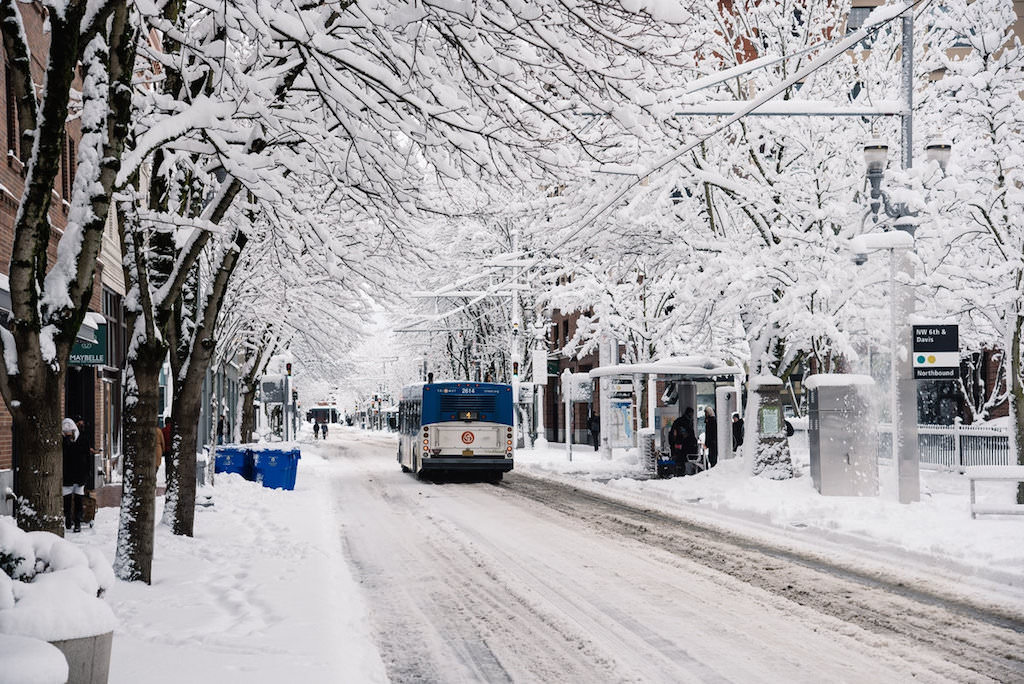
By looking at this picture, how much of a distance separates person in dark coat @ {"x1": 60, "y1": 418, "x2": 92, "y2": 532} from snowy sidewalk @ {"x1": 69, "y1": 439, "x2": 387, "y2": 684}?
0.40m

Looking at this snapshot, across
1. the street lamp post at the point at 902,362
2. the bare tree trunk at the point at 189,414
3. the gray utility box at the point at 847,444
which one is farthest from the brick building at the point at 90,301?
the gray utility box at the point at 847,444

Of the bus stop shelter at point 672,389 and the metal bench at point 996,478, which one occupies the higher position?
the bus stop shelter at point 672,389

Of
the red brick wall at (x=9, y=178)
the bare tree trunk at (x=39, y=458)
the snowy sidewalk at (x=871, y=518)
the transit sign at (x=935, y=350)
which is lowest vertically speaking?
the snowy sidewalk at (x=871, y=518)

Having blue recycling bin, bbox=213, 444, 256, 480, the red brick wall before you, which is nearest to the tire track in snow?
the red brick wall

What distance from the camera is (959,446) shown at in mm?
30203

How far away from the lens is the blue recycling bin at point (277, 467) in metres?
26.9

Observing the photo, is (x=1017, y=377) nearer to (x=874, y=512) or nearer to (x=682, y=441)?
(x=874, y=512)

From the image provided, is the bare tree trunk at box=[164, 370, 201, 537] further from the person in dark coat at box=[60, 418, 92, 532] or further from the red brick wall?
the red brick wall

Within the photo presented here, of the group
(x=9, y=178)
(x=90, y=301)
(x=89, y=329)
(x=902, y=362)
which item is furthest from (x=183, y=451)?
(x=902, y=362)

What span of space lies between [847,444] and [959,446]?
1107cm

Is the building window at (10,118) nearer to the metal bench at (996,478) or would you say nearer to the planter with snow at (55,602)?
the planter with snow at (55,602)

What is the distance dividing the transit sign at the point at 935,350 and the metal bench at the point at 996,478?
5.80 feet

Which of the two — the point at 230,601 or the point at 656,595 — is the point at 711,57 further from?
the point at 230,601

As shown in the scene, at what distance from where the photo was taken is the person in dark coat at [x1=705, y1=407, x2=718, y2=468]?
29.3 meters
